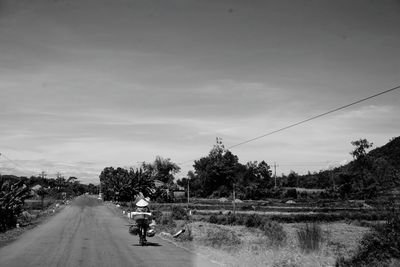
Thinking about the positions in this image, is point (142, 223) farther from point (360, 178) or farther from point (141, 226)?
point (360, 178)

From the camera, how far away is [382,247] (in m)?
14.0

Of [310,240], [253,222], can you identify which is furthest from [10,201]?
[310,240]

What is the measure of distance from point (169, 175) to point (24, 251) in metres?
107

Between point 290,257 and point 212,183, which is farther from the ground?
point 212,183

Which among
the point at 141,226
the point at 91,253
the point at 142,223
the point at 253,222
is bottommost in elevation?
the point at 253,222

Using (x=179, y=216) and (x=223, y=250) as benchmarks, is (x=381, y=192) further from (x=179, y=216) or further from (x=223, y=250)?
(x=179, y=216)

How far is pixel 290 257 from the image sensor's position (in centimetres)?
1323

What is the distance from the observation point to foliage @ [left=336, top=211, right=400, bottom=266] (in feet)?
43.3

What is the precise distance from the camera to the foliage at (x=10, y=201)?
25797 mm

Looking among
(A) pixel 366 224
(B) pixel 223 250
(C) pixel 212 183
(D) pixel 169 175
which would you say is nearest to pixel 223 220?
(A) pixel 366 224

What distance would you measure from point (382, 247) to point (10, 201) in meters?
22.8

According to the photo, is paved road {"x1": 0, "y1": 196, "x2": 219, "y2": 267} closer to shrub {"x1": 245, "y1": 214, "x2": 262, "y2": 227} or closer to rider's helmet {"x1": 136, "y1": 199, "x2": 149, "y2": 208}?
rider's helmet {"x1": 136, "y1": 199, "x2": 149, "y2": 208}

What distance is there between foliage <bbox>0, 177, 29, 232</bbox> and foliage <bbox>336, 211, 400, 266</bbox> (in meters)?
20.2

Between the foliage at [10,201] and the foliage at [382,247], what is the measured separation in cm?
2015
